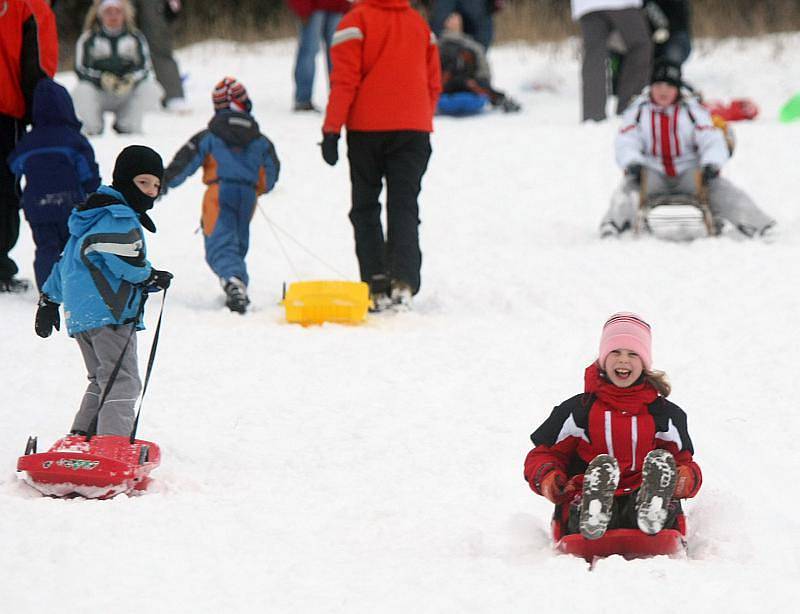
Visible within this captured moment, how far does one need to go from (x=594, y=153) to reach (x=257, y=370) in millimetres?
5421

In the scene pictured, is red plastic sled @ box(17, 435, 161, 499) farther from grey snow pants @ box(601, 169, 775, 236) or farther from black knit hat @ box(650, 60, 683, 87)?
black knit hat @ box(650, 60, 683, 87)

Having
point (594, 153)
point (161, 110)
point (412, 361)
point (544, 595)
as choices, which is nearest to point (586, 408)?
point (544, 595)

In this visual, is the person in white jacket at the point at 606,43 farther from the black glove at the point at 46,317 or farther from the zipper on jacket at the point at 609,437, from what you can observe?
the zipper on jacket at the point at 609,437

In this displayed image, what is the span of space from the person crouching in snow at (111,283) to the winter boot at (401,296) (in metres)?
2.52

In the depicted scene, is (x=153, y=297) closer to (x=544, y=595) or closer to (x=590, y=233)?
(x=590, y=233)

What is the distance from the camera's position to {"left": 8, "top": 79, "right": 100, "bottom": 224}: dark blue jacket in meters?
6.00

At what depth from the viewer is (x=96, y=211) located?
13.0ft

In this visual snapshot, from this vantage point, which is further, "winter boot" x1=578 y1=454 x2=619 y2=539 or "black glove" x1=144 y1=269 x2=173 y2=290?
"black glove" x1=144 y1=269 x2=173 y2=290

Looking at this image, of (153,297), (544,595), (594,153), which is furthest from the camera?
(594,153)

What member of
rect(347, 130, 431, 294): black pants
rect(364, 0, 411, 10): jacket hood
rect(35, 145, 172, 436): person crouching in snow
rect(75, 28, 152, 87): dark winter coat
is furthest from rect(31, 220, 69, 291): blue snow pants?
rect(75, 28, 152, 87): dark winter coat

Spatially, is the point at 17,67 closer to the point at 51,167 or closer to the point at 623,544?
the point at 51,167

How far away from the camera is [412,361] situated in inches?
220

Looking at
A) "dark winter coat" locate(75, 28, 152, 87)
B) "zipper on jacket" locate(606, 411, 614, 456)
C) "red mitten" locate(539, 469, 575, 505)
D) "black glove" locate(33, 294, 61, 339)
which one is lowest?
"red mitten" locate(539, 469, 575, 505)

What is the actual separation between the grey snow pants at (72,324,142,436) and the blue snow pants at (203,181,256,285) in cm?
242
